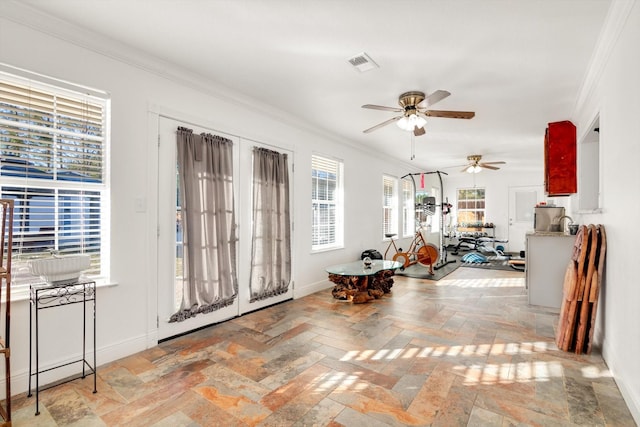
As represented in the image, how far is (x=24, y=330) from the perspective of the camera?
2189 mm

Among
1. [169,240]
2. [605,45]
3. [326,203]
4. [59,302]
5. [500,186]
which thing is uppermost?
[605,45]

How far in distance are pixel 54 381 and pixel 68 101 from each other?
85.0 inches

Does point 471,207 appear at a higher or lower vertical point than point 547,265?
higher


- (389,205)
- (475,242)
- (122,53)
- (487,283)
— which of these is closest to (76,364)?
(122,53)

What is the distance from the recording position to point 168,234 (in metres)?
3.05

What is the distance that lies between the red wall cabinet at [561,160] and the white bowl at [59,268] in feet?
18.3

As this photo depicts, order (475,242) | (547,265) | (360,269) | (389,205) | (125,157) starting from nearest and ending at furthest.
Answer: (125,157)
(547,265)
(360,269)
(389,205)
(475,242)

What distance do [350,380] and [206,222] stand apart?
81.9 inches

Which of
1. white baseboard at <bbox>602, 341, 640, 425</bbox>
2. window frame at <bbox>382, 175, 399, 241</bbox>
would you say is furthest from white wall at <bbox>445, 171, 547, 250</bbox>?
white baseboard at <bbox>602, 341, 640, 425</bbox>

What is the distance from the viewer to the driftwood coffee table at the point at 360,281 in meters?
4.37

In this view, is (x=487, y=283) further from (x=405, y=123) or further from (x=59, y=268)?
(x=59, y=268)

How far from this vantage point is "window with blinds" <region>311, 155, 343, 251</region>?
511cm

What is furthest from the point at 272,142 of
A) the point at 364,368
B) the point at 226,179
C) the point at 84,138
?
the point at 364,368

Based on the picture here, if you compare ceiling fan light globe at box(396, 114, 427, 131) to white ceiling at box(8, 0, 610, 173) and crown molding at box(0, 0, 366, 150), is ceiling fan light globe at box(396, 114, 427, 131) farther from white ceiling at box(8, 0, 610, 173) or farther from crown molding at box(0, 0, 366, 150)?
crown molding at box(0, 0, 366, 150)
